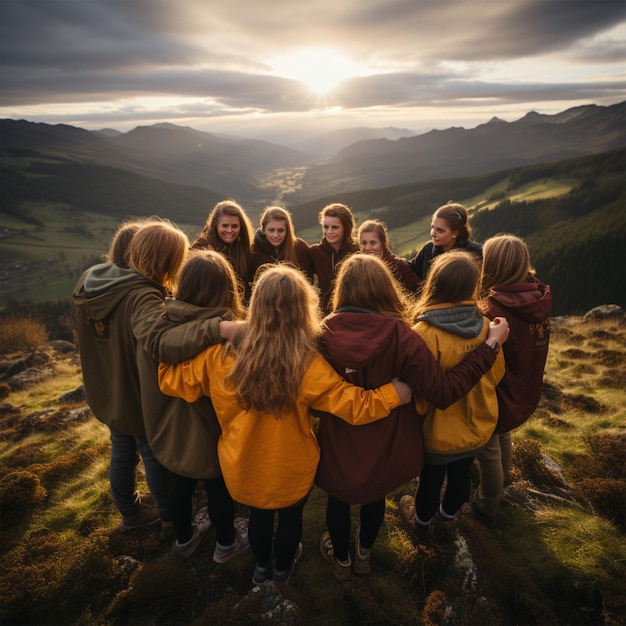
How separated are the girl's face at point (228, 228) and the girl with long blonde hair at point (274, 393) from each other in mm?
2758

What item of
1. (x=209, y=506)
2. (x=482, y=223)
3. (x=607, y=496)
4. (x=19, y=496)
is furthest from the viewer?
(x=482, y=223)

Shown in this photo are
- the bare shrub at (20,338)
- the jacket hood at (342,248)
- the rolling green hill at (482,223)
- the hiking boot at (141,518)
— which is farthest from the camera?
the rolling green hill at (482,223)

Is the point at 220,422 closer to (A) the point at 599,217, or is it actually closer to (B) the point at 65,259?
(A) the point at 599,217

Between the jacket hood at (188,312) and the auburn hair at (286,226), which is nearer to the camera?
the jacket hood at (188,312)

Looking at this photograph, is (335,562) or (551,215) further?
(551,215)

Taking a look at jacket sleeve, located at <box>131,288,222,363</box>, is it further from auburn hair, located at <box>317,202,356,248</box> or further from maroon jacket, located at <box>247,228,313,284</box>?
auburn hair, located at <box>317,202,356,248</box>

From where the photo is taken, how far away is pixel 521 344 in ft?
11.3

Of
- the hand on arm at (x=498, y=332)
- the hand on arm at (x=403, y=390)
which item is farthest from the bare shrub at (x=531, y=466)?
the hand on arm at (x=403, y=390)

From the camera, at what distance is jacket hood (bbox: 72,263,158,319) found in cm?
311

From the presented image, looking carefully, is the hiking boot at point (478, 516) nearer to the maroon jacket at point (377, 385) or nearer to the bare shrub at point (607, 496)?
the bare shrub at point (607, 496)

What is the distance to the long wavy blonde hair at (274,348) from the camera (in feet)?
8.27

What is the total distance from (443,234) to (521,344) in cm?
216

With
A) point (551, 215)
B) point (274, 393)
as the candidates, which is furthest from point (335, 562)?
point (551, 215)

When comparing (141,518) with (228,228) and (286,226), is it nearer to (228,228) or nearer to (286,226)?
(228,228)
